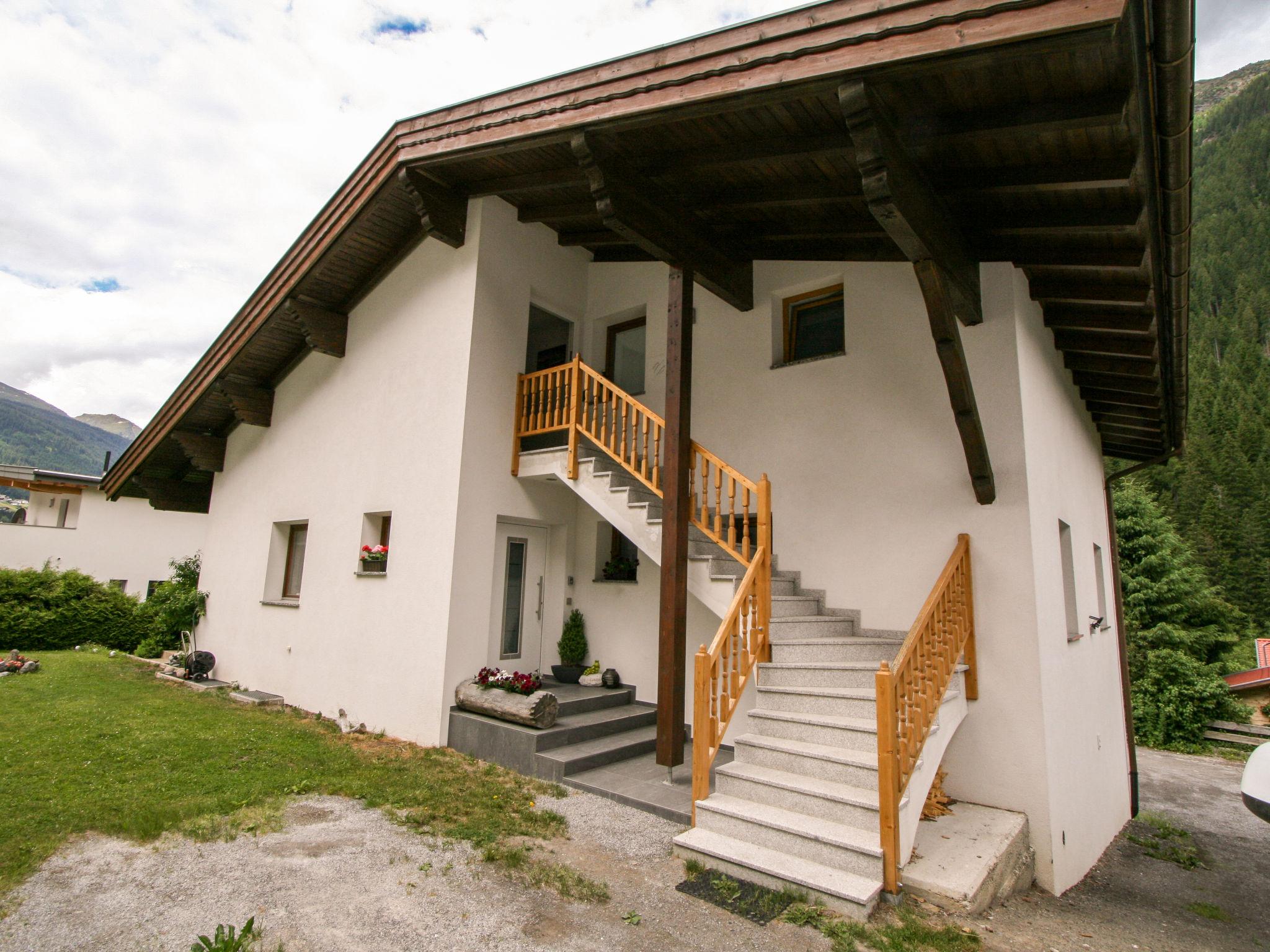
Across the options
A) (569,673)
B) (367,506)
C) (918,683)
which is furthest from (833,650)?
(367,506)

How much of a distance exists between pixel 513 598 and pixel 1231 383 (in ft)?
142

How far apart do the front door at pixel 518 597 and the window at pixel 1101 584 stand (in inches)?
245

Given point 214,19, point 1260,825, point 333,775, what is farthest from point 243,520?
point 1260,825

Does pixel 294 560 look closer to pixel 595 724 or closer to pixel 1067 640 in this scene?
pixel 595 724

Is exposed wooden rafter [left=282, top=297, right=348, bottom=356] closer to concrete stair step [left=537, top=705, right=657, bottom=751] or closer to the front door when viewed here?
the front door

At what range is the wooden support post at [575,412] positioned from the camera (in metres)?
6.43

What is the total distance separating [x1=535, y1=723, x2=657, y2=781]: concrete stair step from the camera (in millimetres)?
5168

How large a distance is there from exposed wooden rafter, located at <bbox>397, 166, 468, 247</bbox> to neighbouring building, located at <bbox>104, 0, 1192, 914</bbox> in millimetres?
40

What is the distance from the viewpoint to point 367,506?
24.5 ft

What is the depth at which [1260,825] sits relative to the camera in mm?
8242

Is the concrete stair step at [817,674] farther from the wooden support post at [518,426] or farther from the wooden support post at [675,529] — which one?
the wooden support post at [518,426]

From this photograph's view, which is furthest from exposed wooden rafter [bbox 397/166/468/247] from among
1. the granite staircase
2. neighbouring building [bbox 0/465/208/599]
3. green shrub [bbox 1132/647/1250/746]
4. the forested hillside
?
green shrub [bbox 1132/647/1250/746]

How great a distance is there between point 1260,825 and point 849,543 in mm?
7697

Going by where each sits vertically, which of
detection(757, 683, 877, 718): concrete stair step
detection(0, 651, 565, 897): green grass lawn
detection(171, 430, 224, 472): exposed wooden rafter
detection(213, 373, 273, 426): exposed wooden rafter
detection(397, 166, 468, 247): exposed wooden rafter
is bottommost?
detection(0, 651, 565, 897): green grass lawn
